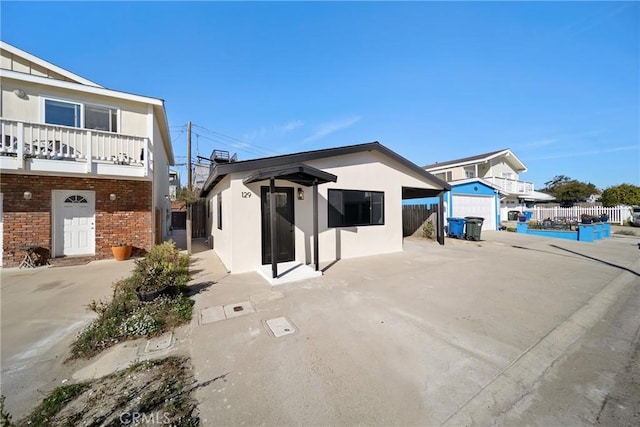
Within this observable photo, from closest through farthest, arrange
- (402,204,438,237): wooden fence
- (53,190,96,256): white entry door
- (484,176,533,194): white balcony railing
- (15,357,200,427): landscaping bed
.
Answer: (15,357,200,427): landscaping bed, (53,190,96,256): white entry door, (402,204,438,237): wooden fence, (484,176,533,194): white balcony railing

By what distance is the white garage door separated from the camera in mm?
15367

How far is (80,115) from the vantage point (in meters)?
8.18

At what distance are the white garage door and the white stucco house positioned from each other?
584cm

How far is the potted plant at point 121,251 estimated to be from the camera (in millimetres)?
7945

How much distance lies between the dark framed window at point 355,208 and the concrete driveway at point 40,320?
19.0ft

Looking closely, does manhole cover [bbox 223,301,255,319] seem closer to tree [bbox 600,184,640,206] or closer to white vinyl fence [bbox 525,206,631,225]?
white vinyl fence [bbox 525,206,631,225]

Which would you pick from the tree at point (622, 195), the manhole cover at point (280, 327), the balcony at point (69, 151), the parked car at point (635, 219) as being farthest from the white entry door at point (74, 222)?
the tree at point (622, 195)

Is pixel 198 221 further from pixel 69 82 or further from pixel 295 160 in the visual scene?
pixel 295 160

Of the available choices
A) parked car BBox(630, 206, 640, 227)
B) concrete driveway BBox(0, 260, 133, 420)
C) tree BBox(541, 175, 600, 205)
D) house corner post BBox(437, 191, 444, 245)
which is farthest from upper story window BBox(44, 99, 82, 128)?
tree BBox(541, 175, 600, 205)

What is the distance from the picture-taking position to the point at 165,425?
1874 mm

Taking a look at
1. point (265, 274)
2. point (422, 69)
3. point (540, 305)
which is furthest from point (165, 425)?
point (422, 69)

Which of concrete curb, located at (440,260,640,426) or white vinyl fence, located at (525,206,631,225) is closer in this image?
concrete curb, located at (440,260,640,426)

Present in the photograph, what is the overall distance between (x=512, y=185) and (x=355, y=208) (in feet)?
74.3

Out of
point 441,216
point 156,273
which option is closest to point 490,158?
point 441,216
